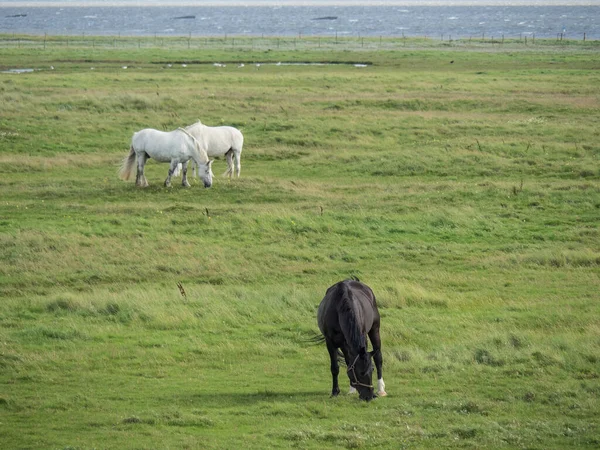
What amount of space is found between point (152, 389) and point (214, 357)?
1.68 metres

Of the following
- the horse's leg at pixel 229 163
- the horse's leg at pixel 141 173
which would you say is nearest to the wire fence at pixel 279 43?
the horse's leg at pixel 229 163

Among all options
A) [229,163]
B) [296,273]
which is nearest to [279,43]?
[229,163]

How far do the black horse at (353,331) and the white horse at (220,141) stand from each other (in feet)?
55.4

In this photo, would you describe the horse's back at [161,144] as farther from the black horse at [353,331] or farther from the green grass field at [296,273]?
the black horse at [353,331]

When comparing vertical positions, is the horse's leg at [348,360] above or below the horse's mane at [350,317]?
below

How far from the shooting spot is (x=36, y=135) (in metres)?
33.2

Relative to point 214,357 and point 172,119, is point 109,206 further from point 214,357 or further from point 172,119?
point 172,119

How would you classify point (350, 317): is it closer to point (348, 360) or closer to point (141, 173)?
point (348, 360)

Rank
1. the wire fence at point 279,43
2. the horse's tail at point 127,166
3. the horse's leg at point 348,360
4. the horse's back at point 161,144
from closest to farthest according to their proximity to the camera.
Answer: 1. the horse's leg at point 348,360
2. the horse's back at point 161,144
3. the horse's tail at point 127,166
4. the wire fence at point 279,43

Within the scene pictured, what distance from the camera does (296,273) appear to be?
18578 millimetres

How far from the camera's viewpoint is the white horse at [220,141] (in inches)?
1083

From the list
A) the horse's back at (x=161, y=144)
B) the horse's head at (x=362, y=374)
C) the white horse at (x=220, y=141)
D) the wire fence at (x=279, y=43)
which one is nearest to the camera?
the horse's head at (x=362, y=374)

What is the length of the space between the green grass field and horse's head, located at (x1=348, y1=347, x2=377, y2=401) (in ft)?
0.88

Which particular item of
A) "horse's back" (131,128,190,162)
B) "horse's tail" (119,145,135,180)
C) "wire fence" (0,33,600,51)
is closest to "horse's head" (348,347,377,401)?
"horse's back" (131,128,190,162)
